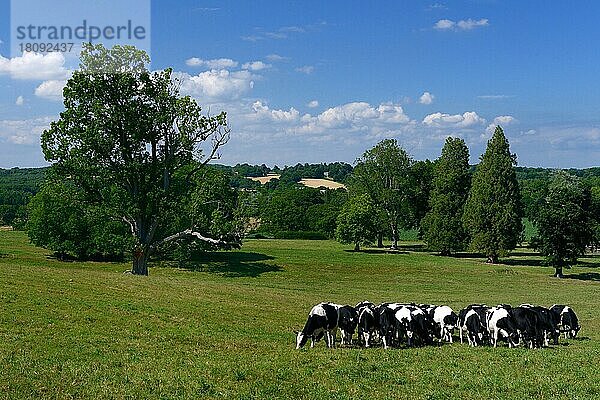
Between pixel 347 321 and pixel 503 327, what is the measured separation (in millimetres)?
5750

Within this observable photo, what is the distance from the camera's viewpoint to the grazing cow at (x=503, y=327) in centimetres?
2216

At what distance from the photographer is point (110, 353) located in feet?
55.4

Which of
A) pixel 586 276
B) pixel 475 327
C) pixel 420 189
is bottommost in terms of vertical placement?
pixel 586 276

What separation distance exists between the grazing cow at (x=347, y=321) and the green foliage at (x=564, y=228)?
160 ft

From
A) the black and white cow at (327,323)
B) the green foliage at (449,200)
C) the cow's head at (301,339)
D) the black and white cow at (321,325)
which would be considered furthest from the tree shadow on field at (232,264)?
the cow's head at (301,339)

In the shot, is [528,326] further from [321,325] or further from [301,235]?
[301,235]

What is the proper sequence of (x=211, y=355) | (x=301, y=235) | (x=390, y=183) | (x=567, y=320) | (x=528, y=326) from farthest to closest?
(x=301, y=235) < (x=390, y=183) < (x=567, y=320) < (x=528, y=326) < (x=211, y=355)

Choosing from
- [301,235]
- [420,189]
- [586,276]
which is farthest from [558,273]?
[301,235]

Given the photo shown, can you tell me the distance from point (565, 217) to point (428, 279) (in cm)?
1638

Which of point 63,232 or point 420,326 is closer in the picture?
point 420,326

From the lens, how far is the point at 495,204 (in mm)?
76250

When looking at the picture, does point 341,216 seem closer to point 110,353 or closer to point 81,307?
point 81,307

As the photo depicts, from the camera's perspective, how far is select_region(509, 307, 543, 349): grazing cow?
22438mm

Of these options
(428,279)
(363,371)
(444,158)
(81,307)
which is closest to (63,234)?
(428,279)
